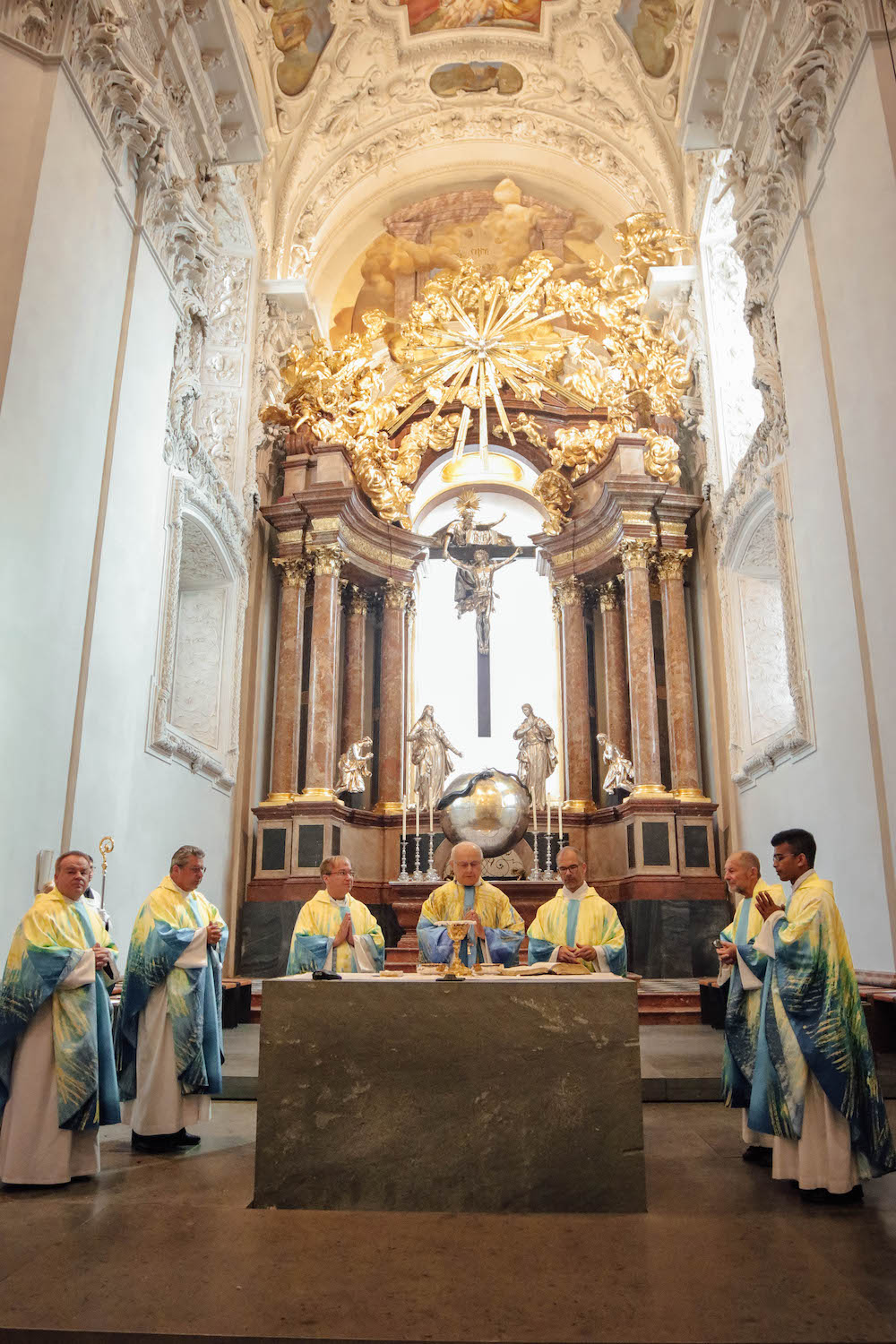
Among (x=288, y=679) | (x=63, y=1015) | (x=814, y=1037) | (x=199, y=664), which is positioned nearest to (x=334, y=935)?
(x=63, y=1015)

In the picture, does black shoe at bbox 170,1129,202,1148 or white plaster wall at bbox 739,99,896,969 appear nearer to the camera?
black shoe at bbox 170,1129,202,1148

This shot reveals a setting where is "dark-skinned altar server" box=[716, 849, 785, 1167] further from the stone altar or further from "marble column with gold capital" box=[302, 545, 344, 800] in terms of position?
"marble column with gold capital" box=[302, 545, 344, 800]

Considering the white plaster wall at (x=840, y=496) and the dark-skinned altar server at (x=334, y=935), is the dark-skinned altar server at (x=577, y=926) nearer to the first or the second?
the dark-skinned altar server at (x=334, y=935)

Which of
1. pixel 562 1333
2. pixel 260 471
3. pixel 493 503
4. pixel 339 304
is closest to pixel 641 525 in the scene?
pixel 493 503

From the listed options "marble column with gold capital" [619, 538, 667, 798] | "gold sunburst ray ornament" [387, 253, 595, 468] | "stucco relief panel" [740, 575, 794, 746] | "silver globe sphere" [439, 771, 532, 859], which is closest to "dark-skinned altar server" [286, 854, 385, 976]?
"silver globe sphere" [439, 771, 532, 859]

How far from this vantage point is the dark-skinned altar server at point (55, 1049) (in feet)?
13.7

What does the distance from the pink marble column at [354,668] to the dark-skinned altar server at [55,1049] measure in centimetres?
841

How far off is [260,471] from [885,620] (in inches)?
332

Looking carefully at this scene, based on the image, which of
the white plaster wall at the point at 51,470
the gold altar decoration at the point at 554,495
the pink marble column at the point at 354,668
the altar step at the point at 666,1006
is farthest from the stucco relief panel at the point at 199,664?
the gold altar decoration at the point at 554,495

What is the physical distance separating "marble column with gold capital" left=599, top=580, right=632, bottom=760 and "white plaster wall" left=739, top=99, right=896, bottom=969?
4.30m

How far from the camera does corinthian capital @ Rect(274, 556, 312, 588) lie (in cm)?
1257

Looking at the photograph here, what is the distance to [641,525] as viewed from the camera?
12297mm

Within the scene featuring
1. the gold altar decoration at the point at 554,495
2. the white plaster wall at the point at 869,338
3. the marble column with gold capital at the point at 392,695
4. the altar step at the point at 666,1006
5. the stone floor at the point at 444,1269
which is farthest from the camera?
the gold altar decoration at the point at 554,495

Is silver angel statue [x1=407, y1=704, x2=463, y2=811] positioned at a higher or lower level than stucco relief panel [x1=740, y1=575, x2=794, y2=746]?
lower
